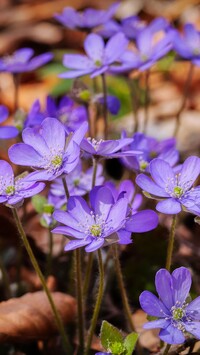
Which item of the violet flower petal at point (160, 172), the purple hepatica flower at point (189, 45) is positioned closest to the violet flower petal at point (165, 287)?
the violet flower petal at point (160, 172)

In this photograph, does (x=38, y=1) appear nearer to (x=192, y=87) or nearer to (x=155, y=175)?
(x=192, y=87)

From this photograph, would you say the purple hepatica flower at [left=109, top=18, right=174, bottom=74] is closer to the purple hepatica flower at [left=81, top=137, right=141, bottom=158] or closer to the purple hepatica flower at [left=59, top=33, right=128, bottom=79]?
the purple hepatica flower at [left=59, top=33, right=128, bottom=79]

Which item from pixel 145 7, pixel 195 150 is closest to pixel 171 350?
pixel 195 150

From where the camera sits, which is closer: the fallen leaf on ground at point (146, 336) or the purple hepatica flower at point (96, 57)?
the fallen leaf on ground at point (146, 336)

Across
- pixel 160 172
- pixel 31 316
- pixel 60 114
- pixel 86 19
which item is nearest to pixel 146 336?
pixel 31 316

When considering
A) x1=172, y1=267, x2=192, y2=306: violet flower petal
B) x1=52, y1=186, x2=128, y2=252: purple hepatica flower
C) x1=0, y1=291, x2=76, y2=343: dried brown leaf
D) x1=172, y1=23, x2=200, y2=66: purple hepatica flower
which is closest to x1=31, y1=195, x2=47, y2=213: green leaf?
x1=0, y1=291, x2=76, y2=343: dried brown leaf

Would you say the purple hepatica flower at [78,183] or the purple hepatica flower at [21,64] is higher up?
the purple hepatica flower at [21,64]

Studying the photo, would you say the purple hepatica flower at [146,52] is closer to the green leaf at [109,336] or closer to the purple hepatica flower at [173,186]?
the purple hepatica flower at [173,186]
